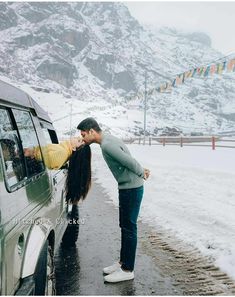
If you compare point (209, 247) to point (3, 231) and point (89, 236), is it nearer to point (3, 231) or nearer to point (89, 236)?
point (89, 236)

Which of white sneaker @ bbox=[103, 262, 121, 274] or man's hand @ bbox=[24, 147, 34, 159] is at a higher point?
man's hand @ bbox=[24, 147, 34, 159]

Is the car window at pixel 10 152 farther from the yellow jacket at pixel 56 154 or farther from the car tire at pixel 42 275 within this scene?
the yellow jacket at pixel 56 154

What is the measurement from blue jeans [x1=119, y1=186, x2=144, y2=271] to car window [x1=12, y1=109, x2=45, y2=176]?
123 cm

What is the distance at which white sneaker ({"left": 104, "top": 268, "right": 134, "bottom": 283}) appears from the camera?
4.75m

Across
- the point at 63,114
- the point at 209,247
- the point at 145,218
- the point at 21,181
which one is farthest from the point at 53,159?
the point at 63,114

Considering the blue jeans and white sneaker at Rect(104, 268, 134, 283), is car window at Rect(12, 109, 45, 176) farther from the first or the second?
white sneaker at Rect(104, 268, 134, 283)

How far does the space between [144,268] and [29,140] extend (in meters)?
2.59

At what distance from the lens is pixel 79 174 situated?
16.8ft

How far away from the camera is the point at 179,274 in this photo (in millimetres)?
5082

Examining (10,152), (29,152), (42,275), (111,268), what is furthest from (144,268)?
(10,152)

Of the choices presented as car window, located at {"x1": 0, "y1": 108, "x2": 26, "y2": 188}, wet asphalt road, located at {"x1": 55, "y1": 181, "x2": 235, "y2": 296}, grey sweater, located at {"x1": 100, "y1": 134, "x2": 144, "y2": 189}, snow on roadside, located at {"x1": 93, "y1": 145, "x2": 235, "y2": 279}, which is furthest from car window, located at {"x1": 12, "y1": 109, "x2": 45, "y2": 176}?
snow on roadside, located at {"x1": 93, "y1": 145, "x2": 235, "y2": 279}

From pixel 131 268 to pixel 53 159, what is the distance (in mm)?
1563

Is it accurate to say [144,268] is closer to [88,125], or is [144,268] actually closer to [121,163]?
[121,163]

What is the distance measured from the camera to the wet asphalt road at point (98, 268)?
4.55m
